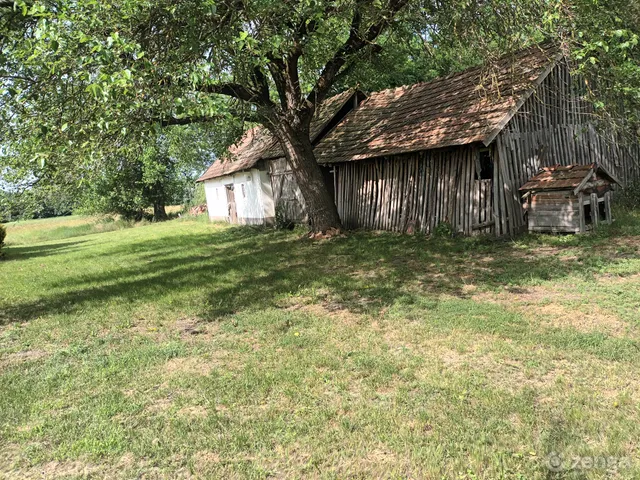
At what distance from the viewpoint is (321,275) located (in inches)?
356

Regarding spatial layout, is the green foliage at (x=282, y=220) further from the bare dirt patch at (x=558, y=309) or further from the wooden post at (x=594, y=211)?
the bare dirt patch at (x=558, y=309)

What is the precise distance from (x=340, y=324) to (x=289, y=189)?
13.0m

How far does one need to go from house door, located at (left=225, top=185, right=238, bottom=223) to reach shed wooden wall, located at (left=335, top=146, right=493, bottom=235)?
9.28m

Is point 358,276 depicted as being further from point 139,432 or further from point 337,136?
point 337,136

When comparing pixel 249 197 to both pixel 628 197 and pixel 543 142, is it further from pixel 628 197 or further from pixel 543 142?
pixel 628 197

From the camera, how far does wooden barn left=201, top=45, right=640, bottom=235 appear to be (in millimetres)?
10922

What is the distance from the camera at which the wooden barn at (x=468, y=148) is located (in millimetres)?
10922

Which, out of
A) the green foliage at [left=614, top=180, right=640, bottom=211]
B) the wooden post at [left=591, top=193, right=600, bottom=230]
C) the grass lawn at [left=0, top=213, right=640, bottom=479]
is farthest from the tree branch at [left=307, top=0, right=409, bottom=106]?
the green foliage at [left=614, top=180, right=640, bottom=211]

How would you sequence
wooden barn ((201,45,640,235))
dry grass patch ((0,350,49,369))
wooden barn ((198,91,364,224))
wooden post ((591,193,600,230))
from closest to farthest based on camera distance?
1. dry grass patch ((0,350,49,369))
2. wooden post ((591,193,600,230))
3. wooden barn ((201,45,640,235))
4. wooden barn ((198,91,364,224))

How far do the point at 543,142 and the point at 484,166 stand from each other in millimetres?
1787

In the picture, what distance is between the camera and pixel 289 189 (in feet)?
60.5

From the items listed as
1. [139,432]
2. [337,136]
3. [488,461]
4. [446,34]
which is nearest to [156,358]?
[139,432]

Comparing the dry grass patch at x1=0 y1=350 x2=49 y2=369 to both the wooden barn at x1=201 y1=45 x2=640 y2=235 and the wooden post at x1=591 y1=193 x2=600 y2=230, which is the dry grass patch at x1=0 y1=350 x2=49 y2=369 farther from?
the wooden post at x1=591 y1=193 x2=600 y2=230

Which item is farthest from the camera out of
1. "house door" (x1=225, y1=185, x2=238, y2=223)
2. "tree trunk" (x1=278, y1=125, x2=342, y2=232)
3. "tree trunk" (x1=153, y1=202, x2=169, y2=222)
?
A: "tree trunk" (x1=153, y1=202, x2=169, y2=222)
